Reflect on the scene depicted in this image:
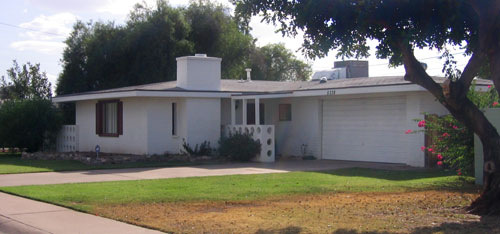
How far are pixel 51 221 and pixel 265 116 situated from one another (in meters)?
15.9

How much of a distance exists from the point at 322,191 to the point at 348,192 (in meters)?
0.58

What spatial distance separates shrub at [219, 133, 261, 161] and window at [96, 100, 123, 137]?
4748 millimetres

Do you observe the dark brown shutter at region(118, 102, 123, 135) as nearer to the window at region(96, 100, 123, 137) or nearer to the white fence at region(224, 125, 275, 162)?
the window at region(96, 100, 123, 137)

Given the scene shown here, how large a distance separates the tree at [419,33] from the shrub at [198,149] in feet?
34.5

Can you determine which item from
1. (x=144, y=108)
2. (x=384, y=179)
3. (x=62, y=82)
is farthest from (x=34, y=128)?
(x=384, y=179)

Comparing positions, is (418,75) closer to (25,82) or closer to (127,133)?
(127,133)

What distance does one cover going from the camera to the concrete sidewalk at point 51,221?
29.6ft

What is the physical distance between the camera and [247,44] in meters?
45.8

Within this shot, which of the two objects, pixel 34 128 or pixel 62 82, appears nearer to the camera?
pixel 34 128

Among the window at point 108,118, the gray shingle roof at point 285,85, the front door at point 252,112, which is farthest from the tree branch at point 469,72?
the window at point 108,118

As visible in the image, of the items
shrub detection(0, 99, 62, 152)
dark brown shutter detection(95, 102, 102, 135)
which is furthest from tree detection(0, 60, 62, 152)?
dark brown shutter detection(95, 102, 102, 135)

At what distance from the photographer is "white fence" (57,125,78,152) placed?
25.7 metres

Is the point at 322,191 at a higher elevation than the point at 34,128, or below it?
below

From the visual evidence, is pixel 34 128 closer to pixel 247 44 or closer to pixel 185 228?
pixel 185 228
